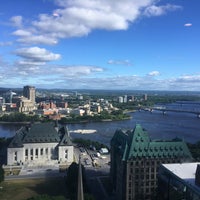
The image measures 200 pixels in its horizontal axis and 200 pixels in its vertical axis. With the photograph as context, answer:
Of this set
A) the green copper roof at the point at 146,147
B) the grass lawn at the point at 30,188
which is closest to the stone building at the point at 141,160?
the green copper roof at the point at 146,147

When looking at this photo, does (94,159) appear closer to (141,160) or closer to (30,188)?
(30,188)

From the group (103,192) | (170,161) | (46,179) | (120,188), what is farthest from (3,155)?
(170,161)

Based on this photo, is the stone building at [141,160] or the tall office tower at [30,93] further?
the tall office tower at [30,93]

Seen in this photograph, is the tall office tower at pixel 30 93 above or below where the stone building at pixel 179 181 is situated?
above

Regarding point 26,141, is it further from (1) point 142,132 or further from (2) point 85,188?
(1) point 142,132

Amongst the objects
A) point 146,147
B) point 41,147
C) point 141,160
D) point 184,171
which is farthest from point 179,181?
point 41,147

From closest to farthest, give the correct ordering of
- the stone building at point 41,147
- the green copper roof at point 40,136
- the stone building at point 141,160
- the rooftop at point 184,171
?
1. the rooftop at point 184,171
2. the stone building at point 141,160
3. the stone building at point 41,147
4. the green copper roof at point 40,136

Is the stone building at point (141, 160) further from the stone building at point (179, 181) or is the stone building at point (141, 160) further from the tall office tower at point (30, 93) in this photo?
the tall office tower at point (30, 93)
